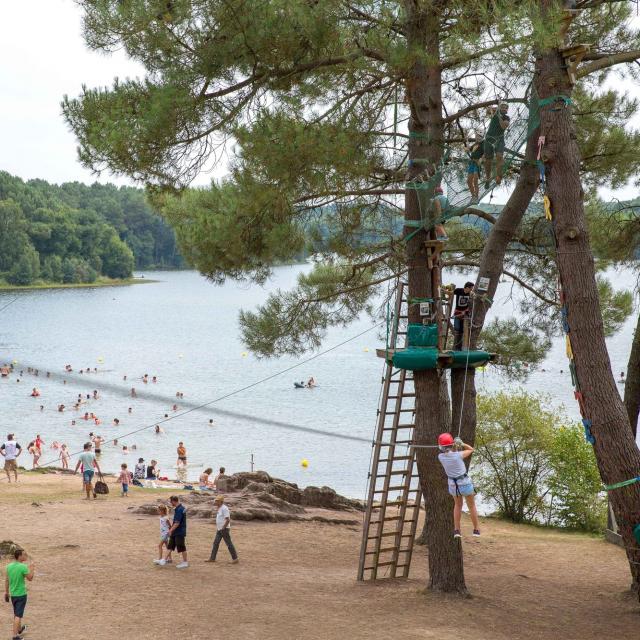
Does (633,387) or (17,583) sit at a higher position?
(633,387)

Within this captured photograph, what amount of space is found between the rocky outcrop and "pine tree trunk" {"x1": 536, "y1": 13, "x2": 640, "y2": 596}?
8288mm

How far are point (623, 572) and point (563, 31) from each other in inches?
368

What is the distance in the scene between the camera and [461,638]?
1029 centimetres

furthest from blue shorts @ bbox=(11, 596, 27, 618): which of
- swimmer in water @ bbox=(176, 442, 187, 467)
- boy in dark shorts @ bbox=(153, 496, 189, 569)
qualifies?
swimmer in water @ bbox=(176, 442, 187, 467)

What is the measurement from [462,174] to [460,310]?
2179 millimetres

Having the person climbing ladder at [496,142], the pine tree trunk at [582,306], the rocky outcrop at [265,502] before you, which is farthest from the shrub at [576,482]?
the person climbing ladder at [496,142]

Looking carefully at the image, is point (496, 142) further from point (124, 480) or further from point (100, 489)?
point (100, 489)

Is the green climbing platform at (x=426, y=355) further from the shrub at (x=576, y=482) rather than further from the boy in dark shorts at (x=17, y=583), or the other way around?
the shrub at (x=576, y=482)

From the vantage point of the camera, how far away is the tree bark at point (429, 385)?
1245cm

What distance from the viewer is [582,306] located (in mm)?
11070

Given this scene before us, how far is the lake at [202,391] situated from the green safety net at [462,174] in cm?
491

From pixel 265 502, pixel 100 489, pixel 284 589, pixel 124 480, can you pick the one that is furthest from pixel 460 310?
pixel 100 489

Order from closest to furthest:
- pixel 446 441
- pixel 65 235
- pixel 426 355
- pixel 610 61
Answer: pixel 446 441 < pixel 610 61 < pixel 426 355 < pixel 65 235

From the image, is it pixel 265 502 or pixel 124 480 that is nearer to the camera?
pixel 265 502
